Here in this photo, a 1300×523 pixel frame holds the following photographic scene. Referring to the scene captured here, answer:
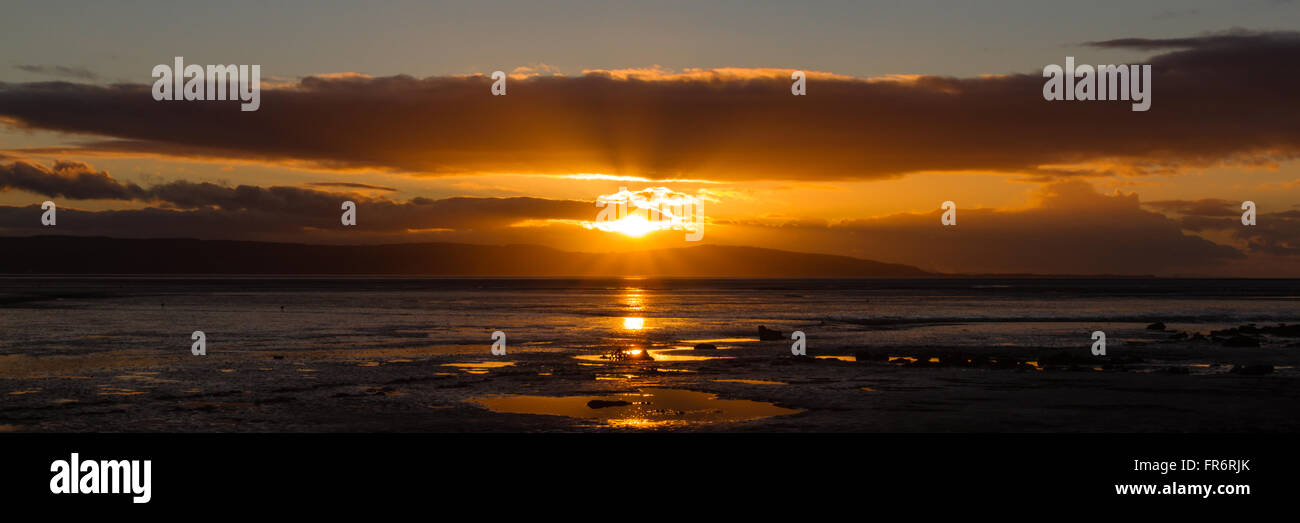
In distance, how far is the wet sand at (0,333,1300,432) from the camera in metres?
22.4

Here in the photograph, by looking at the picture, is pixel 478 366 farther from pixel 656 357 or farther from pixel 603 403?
pixel 603 403

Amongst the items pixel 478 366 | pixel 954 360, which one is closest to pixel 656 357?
pixel 478 366

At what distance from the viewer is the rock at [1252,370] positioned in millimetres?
32781

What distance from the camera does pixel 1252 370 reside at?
109 feet

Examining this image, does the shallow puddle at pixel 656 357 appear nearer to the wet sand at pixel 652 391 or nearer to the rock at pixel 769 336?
the wet sand at pixel 652 391

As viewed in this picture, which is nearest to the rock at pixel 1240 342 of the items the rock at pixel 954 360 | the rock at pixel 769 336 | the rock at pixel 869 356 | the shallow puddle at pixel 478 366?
the rock at pixel 954 360

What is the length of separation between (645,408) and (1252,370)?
75.2 feet

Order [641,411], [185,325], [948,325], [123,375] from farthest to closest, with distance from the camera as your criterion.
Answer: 1. [948,325]
2. [185,325]
3. [123,375]
4. [641,411]

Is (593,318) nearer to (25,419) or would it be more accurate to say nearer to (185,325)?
(185,325)
